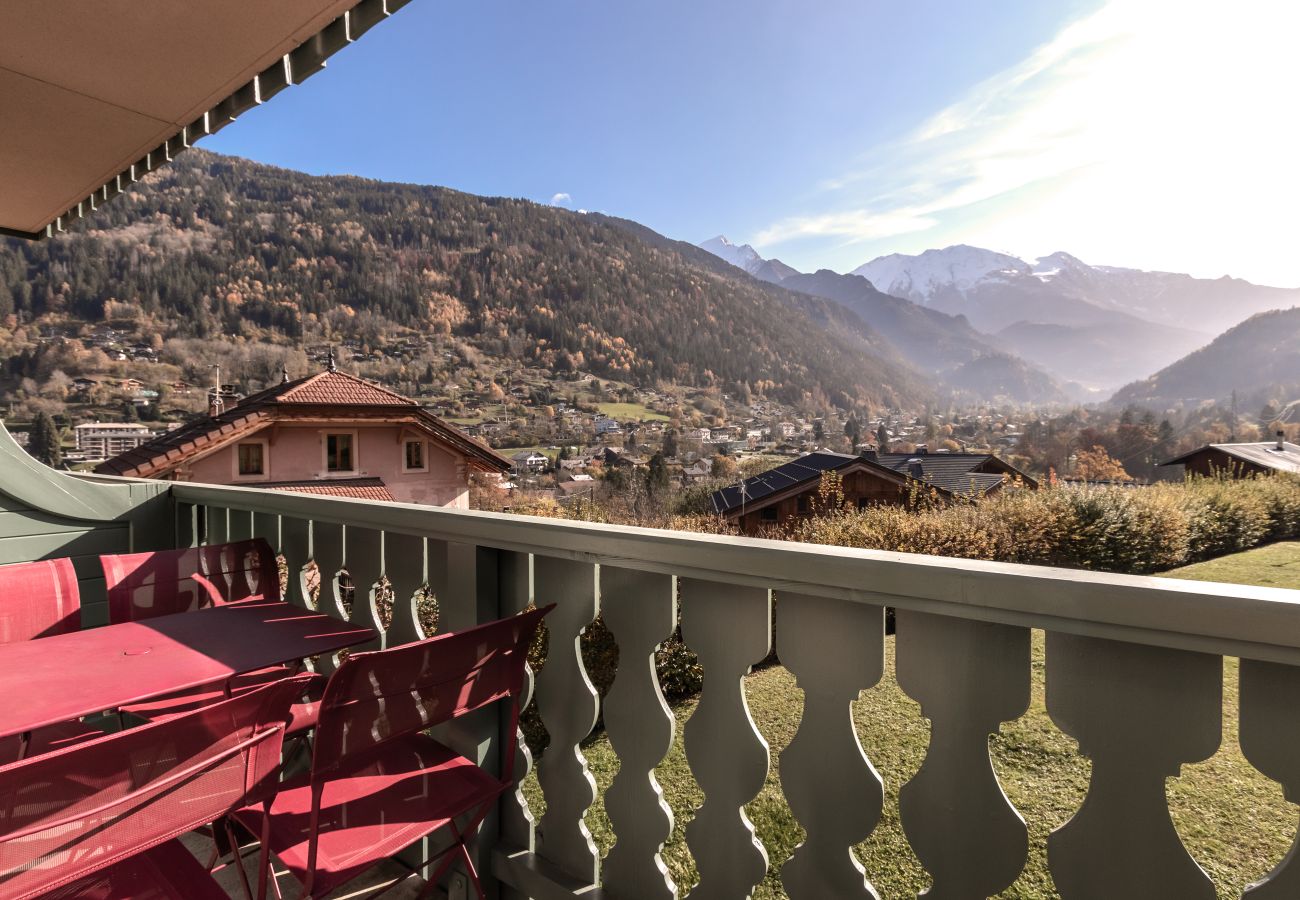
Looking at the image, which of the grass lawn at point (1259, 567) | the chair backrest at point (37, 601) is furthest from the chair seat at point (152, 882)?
the grass lawn at point (1259, 567)

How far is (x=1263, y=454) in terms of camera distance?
13.8 meters

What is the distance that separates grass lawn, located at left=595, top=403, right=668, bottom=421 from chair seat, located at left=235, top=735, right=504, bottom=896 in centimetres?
2553

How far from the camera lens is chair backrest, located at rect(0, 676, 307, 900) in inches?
25.9

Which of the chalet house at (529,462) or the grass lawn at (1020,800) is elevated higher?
the chalet house at (529,462)

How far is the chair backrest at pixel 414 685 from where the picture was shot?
896mm

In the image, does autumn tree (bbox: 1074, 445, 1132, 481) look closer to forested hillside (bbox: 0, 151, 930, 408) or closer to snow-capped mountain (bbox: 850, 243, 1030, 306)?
forested hillside (bbox: 0, 151, 930, 408)

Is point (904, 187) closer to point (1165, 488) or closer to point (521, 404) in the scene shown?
point (521, 404)

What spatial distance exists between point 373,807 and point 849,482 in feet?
48.2

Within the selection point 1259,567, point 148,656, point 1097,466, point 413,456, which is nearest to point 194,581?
point 148,656

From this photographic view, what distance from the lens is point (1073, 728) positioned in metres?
0.65

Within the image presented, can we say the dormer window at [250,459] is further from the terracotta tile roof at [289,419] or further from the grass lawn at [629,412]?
the grass lawn at [629,412]

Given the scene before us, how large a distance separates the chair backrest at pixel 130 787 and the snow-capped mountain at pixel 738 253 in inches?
2133

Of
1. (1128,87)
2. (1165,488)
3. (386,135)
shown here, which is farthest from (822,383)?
(386,135)

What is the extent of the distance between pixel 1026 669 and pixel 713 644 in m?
0.40
